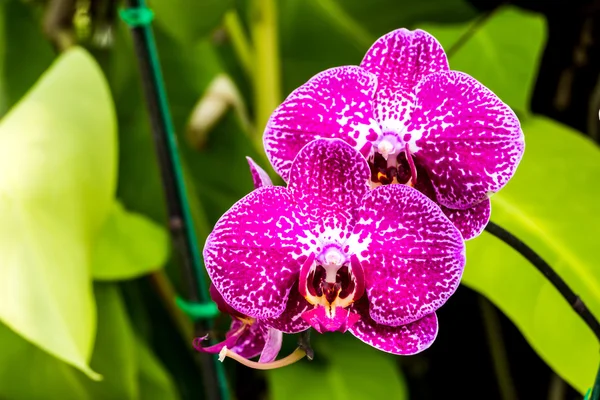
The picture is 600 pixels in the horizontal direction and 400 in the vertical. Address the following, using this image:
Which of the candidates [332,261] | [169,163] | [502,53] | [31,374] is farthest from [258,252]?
[31,374]

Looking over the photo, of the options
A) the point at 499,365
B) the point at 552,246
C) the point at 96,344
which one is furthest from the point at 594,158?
the point at 96,344

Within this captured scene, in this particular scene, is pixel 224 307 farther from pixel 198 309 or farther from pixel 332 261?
pixel 198 309

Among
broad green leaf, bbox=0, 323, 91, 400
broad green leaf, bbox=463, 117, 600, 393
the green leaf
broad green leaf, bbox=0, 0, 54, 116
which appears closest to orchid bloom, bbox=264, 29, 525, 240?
broad green leaf, bbox=463, 117, 600, 393

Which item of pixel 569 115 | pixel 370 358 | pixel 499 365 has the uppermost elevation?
pixel 569 115

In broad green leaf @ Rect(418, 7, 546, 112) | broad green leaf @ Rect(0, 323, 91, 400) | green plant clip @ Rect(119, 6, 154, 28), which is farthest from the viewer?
broad green leaf @ Rect(0, 323, 91, 400)

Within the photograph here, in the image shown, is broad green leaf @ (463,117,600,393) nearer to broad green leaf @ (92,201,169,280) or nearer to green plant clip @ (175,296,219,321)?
green plant clip @ (175,296,219,321)

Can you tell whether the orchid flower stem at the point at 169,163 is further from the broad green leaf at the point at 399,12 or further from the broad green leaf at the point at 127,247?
the broad green leaf at the point at 399,12

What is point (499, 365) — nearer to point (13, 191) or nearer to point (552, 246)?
point (552, 246)
